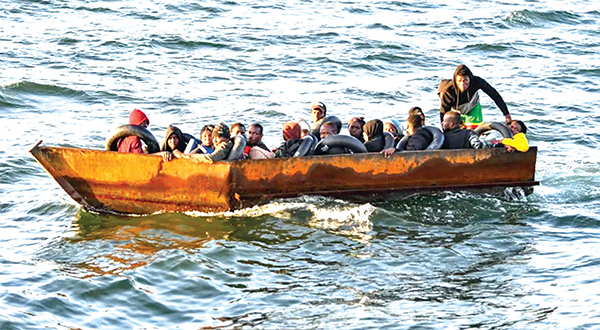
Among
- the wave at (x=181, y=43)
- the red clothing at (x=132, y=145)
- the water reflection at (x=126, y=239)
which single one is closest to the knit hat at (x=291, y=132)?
the water reflection at (x=126, y=239)

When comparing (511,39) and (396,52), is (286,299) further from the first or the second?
(511,39)

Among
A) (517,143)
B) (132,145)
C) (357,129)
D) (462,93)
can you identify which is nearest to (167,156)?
(132,145)

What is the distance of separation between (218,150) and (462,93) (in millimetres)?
4458

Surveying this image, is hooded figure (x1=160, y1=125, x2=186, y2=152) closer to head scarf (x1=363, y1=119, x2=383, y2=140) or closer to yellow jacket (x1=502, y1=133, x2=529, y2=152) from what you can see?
head scarf (x1=363, y1=119, x2=383, y2=140)

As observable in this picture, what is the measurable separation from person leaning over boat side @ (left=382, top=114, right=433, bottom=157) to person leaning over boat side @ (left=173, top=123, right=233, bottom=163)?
2.57 m

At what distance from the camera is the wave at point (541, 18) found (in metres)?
34.5

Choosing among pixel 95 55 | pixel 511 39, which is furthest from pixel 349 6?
pixel 95 55

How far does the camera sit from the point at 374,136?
15547mm

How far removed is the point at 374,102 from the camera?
24.6 m

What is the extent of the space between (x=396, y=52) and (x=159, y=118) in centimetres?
912

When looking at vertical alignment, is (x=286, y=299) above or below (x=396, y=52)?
below

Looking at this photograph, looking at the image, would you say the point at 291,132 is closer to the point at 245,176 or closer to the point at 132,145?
the point at 245,176

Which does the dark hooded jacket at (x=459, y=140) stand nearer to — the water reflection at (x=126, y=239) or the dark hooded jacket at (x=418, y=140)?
the dark hooded jacket at (x=418, y=140)

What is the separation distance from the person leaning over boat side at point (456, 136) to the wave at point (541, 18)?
19583 mm
